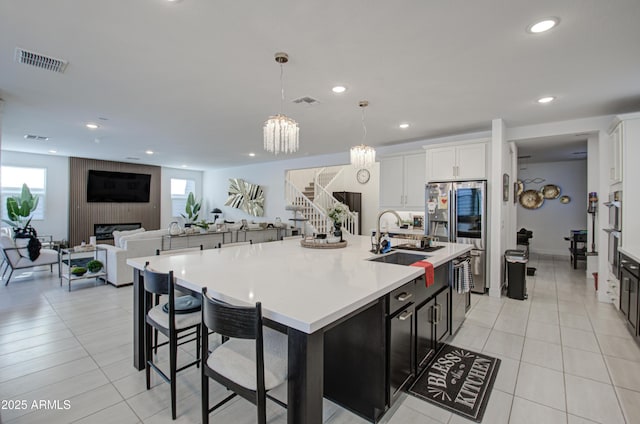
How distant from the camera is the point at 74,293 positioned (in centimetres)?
464

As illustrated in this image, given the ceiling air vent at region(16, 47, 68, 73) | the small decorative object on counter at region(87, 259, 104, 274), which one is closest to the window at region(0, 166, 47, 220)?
the small decorative object on counter at region(87, 259, 104, 274)

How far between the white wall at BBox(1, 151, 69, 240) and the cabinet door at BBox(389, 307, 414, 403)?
10.2 metres

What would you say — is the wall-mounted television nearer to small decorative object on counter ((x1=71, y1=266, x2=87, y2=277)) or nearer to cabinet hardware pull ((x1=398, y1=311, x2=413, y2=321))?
small decorative object on counter ((x1=71, y1=266, x2=87, y2=277))

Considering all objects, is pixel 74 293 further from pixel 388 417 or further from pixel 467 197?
pixel 467 197

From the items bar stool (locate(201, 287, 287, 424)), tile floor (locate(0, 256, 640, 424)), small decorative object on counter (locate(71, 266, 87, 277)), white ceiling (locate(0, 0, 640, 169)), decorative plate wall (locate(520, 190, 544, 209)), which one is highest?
white ceiling (locate(0, 0, 640, 169))

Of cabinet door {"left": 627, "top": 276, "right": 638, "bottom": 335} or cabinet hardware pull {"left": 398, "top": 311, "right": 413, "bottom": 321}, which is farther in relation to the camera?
cabinet door {"left": 627, "top": 276, "right": 638, "bottom": 335}

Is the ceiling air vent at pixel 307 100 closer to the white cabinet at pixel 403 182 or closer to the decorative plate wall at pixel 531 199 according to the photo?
the white cabinet at pixel 403 182

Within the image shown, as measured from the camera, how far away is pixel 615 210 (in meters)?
3.85

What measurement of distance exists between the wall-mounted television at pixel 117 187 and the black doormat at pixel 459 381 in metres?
10.3

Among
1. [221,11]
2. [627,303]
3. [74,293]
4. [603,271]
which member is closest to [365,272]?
[221,11]

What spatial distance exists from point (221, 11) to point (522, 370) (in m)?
3.67

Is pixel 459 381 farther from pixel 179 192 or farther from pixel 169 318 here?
pixel 179 192

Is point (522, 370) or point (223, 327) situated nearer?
point (223, 327)

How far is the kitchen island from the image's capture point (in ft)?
4.19
